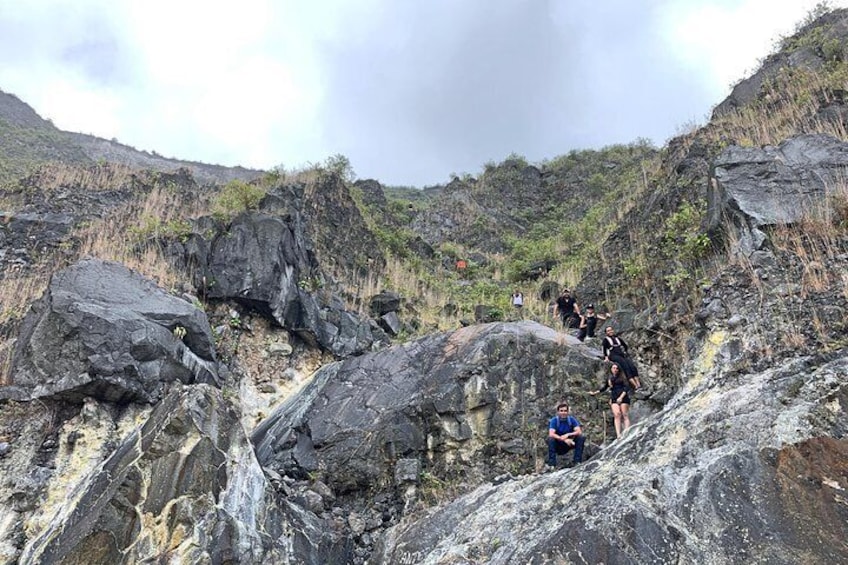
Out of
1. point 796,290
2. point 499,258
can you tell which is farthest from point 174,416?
point 499,258

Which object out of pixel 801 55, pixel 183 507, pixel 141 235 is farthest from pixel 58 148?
pixel 801 55

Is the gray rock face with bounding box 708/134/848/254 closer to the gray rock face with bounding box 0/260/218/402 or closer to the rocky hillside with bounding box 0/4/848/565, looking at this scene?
the rocky hillside with bounding box 0/4/848/565

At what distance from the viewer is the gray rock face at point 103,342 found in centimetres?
754

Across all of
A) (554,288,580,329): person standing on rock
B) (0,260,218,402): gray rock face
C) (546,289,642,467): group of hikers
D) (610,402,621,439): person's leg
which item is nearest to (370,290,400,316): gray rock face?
(554,288,580,329): person standing on rock

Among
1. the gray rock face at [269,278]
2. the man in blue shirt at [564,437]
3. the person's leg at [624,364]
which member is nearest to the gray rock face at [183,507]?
the man in blue shirt at [564,437]

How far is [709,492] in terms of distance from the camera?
175 inches

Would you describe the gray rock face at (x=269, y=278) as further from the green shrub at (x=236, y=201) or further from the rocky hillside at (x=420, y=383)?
the green shrub at (x=236, y=201)

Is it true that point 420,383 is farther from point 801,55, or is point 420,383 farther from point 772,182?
point 801,55

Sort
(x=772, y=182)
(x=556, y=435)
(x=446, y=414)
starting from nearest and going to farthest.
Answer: (x=556, y=435)
(x=772, y=182)
(x=446, y=414)

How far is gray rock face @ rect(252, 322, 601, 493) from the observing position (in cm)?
830

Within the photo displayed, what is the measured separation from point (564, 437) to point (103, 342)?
6.88 m

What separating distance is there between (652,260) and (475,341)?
14.1 feet

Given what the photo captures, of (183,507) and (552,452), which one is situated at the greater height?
(183,507)

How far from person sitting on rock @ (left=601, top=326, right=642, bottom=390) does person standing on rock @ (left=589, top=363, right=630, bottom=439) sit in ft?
0.38
